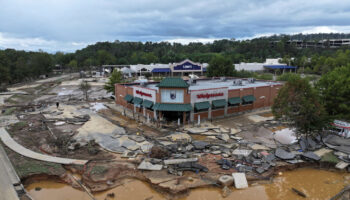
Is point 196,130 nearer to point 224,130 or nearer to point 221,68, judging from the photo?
point 224,130

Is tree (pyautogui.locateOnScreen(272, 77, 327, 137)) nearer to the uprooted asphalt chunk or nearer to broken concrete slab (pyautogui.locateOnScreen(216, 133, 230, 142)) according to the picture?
broken concrete slab (pyautogui.locateOnScreen(216, 133, 230, 142))

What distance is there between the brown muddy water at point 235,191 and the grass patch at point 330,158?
5.48 feet

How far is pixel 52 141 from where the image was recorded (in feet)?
76.5

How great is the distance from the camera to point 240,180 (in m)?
17.2

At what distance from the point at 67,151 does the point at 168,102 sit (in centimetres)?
1419

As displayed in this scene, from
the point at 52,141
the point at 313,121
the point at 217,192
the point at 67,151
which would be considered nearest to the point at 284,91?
the point at 313,121

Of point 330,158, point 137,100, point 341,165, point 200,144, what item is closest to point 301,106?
point 330,158

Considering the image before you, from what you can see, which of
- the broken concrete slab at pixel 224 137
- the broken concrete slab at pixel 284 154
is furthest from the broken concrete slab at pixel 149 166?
the broken concrete slab at pixel 284 154

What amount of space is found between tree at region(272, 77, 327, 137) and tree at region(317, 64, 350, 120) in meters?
3.90

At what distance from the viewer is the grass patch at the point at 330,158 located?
20.1m

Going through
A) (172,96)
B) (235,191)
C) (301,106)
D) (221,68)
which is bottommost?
(235,191)

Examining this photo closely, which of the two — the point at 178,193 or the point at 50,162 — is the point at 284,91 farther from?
the point at 50,162

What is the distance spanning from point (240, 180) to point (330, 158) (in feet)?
32.9

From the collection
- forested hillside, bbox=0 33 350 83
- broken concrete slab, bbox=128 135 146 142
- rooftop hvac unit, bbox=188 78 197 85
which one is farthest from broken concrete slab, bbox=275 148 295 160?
forested hillside, bbox=0 33 350 83
